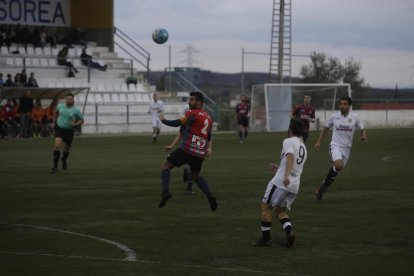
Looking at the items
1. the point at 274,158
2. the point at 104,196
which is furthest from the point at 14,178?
the point at 274,158

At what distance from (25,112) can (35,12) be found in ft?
45.5

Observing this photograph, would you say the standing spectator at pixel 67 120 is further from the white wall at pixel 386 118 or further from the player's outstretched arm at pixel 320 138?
the white wall at pixel 386 118

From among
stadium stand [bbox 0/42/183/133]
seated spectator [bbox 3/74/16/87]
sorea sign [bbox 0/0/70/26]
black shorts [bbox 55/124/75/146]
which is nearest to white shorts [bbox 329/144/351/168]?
black shorts [bbox 55/124/75/146]

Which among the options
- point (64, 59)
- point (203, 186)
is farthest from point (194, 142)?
point (64, 59)

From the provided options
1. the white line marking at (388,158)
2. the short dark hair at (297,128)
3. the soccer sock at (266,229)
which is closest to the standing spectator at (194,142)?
the soccer sock at (266,229)

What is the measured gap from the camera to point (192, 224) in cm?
1287

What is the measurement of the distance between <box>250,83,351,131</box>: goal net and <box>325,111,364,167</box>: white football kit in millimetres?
33028

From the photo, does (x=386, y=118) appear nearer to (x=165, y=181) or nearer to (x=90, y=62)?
(x=90, y=62)

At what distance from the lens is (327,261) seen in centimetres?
1003

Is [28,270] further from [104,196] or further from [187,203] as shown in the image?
[104,196]

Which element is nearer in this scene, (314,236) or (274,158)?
(314,236)

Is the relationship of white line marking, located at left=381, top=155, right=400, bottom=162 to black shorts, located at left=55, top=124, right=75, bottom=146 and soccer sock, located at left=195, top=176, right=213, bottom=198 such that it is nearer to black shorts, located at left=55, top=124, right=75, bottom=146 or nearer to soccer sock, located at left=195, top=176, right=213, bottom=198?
black shorts, located at left=55, top=124, right=75, bottom=146

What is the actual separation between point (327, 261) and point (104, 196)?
7.30 metres

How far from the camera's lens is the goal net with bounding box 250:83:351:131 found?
50562 mm
